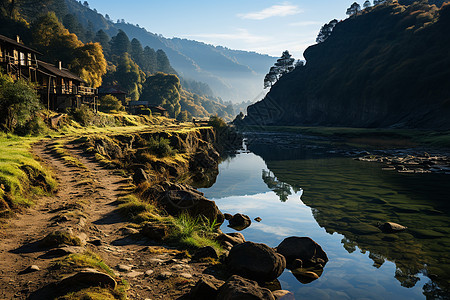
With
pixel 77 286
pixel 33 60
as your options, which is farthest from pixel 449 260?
pixel 33 60

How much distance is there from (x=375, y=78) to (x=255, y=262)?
98821 millimetres

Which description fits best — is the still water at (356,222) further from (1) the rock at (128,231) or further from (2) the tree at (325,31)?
(2) the tree at (325,31)

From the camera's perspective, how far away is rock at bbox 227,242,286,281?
27.3ft

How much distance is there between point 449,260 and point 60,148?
24.4 m

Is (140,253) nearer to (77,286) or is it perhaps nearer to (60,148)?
(77,286)

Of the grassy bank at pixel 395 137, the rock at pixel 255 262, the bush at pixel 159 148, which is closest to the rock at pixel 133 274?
the rock at pixel 255 262

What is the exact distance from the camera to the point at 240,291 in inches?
233

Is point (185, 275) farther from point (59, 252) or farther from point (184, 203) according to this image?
point (184, 203)

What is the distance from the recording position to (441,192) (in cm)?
2222

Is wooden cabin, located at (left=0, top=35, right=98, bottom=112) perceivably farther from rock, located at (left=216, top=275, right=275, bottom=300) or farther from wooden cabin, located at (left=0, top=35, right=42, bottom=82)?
rock, located at (left=216, top=275, right=275, bottom=300)

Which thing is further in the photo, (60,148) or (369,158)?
(369,158)

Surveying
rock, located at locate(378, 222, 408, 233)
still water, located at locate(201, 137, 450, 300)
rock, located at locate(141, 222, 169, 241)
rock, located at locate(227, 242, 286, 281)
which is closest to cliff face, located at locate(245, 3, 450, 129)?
still water, located at locate(201, 137, 450, 300)

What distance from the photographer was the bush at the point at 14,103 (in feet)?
73.0

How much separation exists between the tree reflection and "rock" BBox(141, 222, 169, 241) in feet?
46.7
